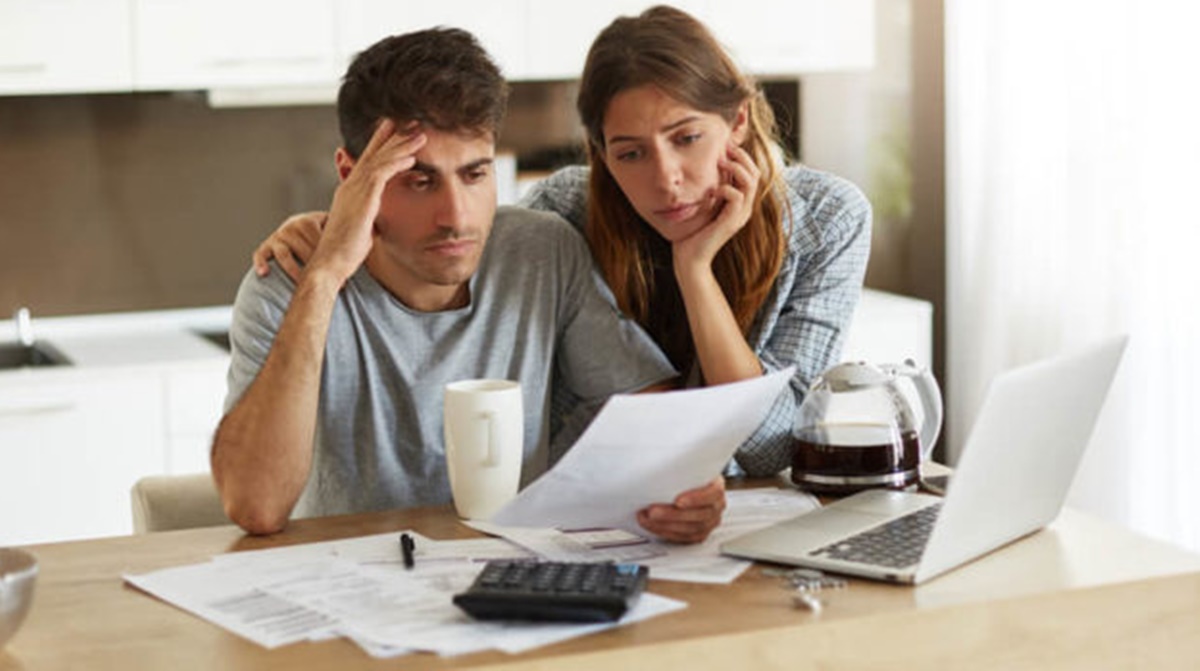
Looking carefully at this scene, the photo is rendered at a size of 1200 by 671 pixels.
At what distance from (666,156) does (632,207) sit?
0.19m

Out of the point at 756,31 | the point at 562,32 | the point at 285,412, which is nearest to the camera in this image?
the point at 285,412

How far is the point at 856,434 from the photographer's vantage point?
205 cm

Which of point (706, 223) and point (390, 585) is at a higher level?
point (706, 223)

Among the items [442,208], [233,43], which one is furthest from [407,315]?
[233,43]

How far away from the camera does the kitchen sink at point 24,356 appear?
13.0 ft

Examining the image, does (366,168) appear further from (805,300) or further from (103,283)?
(103,283)

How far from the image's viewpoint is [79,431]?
3541 millimetres

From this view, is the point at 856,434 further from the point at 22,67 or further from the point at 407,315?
the point at 22,67

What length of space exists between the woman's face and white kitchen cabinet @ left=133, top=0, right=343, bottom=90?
1703mm

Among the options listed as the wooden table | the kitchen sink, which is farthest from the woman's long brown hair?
the kitchen sink

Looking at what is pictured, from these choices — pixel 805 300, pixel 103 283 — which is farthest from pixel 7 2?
pixel 805 300

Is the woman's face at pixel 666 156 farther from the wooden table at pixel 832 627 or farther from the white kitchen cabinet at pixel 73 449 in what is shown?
the white kitchen cabinet at pixel 73 449

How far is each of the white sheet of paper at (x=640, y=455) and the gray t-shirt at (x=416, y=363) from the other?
0.46 metres

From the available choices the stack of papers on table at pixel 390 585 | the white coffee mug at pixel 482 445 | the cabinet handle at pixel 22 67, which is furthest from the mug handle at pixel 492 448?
the cabinet handle at pixel 22 67
